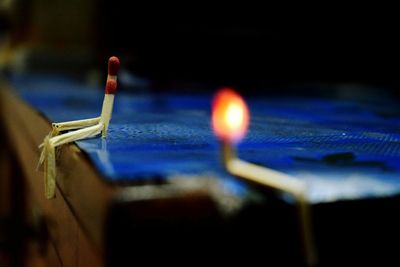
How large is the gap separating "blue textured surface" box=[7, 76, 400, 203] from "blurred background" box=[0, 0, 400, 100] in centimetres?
179

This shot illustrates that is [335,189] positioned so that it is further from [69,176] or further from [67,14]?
[67,14]

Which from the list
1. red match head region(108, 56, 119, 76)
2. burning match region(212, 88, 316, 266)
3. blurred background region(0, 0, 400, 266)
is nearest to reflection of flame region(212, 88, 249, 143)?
burning match region(212, 88, 316, 266)

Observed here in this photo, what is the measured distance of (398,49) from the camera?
3.55 metres

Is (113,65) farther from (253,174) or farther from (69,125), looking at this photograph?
(253,174)

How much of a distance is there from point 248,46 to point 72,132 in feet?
10.3

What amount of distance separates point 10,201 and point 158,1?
72.7 inches

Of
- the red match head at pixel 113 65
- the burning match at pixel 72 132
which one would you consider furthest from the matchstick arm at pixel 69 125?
the red match head at pixel 113 65

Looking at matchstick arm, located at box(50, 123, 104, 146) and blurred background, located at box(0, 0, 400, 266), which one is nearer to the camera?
matchstick arm, located at box(50, 123, 104, 146)

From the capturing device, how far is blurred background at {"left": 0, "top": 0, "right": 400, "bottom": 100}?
3.57 metres

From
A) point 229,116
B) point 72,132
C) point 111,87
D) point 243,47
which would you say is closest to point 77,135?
point 72,132

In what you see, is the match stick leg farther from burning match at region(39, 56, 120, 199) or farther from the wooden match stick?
the wooden match stick

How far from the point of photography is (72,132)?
3.09 feet

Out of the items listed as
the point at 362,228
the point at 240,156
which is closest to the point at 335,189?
the point at 362,228

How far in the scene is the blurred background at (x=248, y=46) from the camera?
3.57 meters
